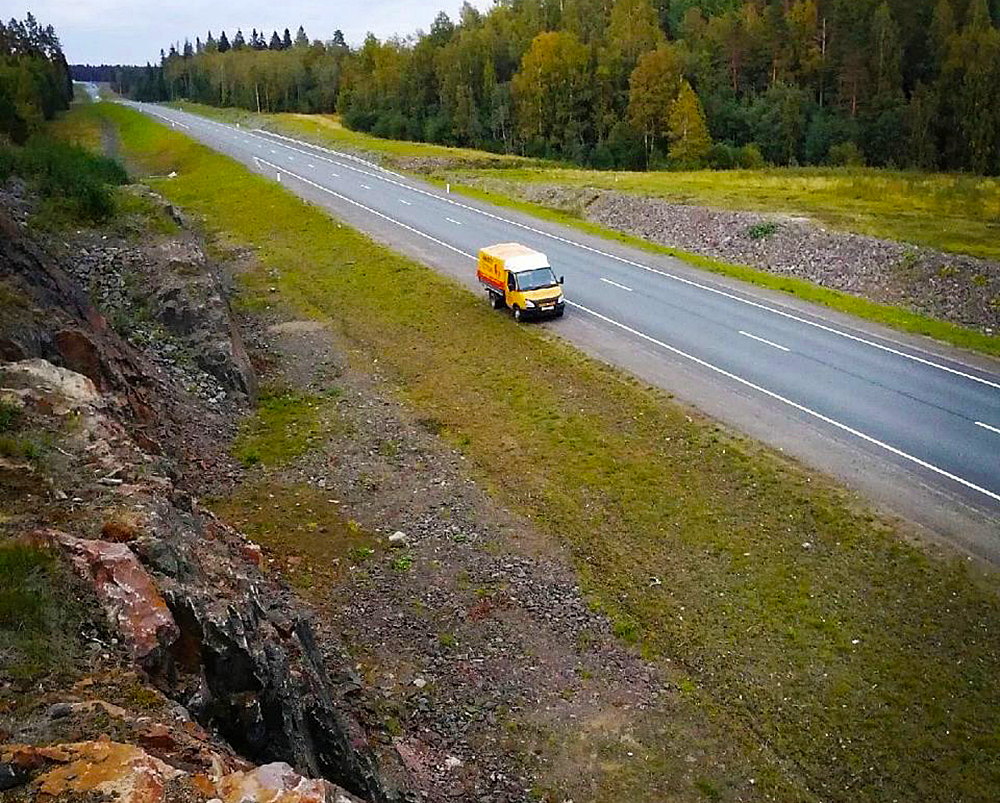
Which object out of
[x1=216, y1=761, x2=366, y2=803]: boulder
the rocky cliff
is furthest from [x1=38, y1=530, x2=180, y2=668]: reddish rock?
[x1=216, y1=761, x2=366, y2=803]: boulder

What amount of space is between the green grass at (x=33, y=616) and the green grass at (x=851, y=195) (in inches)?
1304

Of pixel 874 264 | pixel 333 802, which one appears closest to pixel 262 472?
pixel 333 802

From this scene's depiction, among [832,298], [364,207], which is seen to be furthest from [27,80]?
[832,298]

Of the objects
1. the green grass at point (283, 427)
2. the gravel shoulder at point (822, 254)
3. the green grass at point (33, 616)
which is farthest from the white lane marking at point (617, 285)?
the green grass at point (33, 616)

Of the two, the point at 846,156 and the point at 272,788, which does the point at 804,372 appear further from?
the point at 846,156

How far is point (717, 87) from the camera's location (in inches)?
3418

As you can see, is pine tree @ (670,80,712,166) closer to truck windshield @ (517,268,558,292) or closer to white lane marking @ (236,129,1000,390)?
white lane marking @ (236,129,1000,390)

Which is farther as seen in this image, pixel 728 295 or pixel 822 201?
pixel 822 201

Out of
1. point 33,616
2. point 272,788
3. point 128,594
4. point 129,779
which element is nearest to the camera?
point 129,779

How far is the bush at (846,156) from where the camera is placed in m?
74.2

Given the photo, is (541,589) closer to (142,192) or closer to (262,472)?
(262,472)

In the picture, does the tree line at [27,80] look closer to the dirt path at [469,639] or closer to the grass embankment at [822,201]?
the grass embankment at [822,201]

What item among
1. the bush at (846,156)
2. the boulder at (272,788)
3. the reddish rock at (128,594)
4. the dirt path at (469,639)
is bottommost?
the dirt path at (469,639)

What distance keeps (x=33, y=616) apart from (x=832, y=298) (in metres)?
28.6
